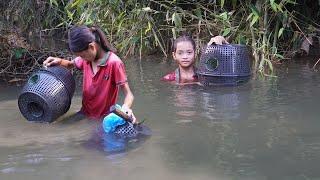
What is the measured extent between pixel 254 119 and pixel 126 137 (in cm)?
121

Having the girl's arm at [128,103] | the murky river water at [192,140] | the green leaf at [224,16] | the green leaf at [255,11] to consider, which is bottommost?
the murky river water at [192,140]

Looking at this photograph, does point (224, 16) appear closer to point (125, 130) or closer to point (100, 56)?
point (100, 56)

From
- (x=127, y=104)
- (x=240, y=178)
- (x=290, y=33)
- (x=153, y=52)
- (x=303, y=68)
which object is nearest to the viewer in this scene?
(x=240, y=178)

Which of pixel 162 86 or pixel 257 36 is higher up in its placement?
pixel 257 36

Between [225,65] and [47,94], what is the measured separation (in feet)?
7.81

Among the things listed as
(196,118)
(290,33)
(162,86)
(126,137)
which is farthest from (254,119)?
(290,33)

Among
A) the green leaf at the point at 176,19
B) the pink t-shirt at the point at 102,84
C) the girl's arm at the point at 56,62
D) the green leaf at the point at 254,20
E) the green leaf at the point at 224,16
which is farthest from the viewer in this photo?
the green leaf at the point at 176,19

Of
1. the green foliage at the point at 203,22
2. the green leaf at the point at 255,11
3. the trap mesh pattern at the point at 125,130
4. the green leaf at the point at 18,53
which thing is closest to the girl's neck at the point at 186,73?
the green foliage at the point at 203,22

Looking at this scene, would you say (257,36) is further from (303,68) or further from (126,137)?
(126,137)

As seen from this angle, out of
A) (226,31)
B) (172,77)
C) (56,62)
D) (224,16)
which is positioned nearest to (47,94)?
(56,62)

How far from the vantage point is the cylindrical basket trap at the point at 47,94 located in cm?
446

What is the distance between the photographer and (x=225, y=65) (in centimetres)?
618

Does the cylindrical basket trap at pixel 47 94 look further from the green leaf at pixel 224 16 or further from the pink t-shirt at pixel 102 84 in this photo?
the green leaf at pixel 224 16

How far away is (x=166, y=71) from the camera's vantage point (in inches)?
286
